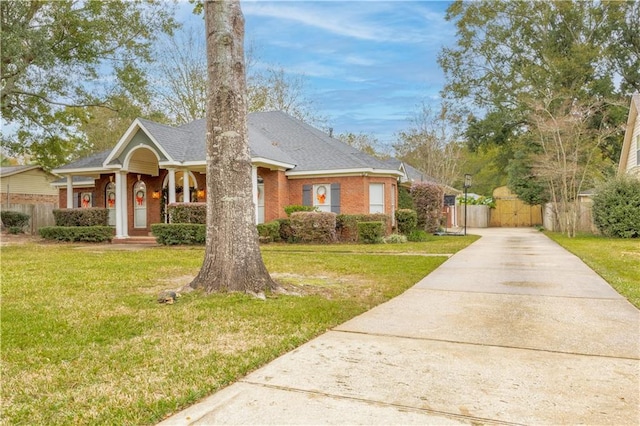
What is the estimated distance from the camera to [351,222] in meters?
17.2

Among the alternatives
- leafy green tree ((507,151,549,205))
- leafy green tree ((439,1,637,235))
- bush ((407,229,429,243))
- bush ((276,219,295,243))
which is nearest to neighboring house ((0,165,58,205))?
bush ((276,219,295,243))

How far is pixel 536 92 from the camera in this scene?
2686cm

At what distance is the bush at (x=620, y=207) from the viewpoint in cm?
1654

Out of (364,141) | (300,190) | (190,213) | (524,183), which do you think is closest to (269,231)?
(190,213)

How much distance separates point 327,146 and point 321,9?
8879mm

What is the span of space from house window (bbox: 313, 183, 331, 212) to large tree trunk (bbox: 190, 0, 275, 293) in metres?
12.0

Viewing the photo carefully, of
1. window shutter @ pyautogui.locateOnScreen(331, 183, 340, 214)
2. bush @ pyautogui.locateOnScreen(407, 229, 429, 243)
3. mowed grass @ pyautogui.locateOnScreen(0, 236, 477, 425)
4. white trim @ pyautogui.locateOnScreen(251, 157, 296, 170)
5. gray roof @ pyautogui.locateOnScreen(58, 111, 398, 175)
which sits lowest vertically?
mowed grass @ pyautogui.locateOnScreen(0, 236, 477, 425)

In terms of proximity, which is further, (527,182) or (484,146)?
(484,146)

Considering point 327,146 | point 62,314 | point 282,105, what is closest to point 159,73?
point 282,105

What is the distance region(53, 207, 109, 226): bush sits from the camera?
17516 mm

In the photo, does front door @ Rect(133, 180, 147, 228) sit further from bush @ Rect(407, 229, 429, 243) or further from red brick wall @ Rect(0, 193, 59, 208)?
red brick wall @ Rect(0, 193, 59, 208)

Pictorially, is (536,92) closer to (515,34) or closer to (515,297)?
(515,34)

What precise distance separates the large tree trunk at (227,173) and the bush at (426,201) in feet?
51.7

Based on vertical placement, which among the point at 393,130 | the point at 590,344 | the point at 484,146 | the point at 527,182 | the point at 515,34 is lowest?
the point at 590,344
